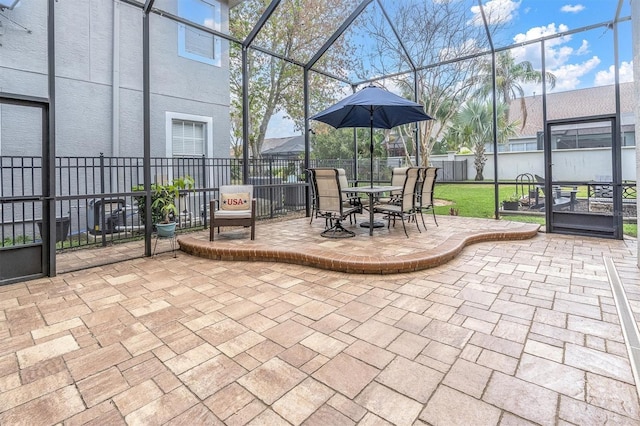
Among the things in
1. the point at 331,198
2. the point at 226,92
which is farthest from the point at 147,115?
the point at 226,92

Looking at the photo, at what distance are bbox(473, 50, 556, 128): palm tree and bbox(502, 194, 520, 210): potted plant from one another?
2.66 meters

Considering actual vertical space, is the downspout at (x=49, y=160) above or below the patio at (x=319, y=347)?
above

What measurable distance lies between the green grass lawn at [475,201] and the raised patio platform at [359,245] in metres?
1.70

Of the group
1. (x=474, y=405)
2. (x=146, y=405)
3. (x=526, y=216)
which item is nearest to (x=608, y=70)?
(x=526, y=216)

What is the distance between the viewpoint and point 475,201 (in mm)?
9734

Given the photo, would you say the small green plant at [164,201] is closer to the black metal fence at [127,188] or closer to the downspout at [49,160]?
the black metal fence at [127,188]

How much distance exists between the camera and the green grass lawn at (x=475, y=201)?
762cm

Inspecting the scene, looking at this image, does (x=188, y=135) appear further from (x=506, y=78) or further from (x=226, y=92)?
(x=506, y=78)

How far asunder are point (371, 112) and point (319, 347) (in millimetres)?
4493

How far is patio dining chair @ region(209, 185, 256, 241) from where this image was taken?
4.88 m

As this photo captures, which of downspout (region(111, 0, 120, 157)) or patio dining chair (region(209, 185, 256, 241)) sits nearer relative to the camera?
patio dining chair (region(209, 185, 256, 241))

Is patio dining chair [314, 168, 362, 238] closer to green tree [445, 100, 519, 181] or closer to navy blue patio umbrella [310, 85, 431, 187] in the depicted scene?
navy blue patio umbrella [310, 85, 431, 187]

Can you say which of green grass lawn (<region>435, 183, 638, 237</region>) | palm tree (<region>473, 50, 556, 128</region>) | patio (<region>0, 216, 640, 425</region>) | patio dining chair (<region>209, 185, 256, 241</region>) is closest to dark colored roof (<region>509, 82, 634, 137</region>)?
green grass lawn (<region>435, 183, 638, 237</region>)

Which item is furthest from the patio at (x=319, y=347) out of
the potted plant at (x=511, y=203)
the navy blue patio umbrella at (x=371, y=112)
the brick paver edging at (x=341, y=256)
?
the potted plant at (x=511, y=203)
